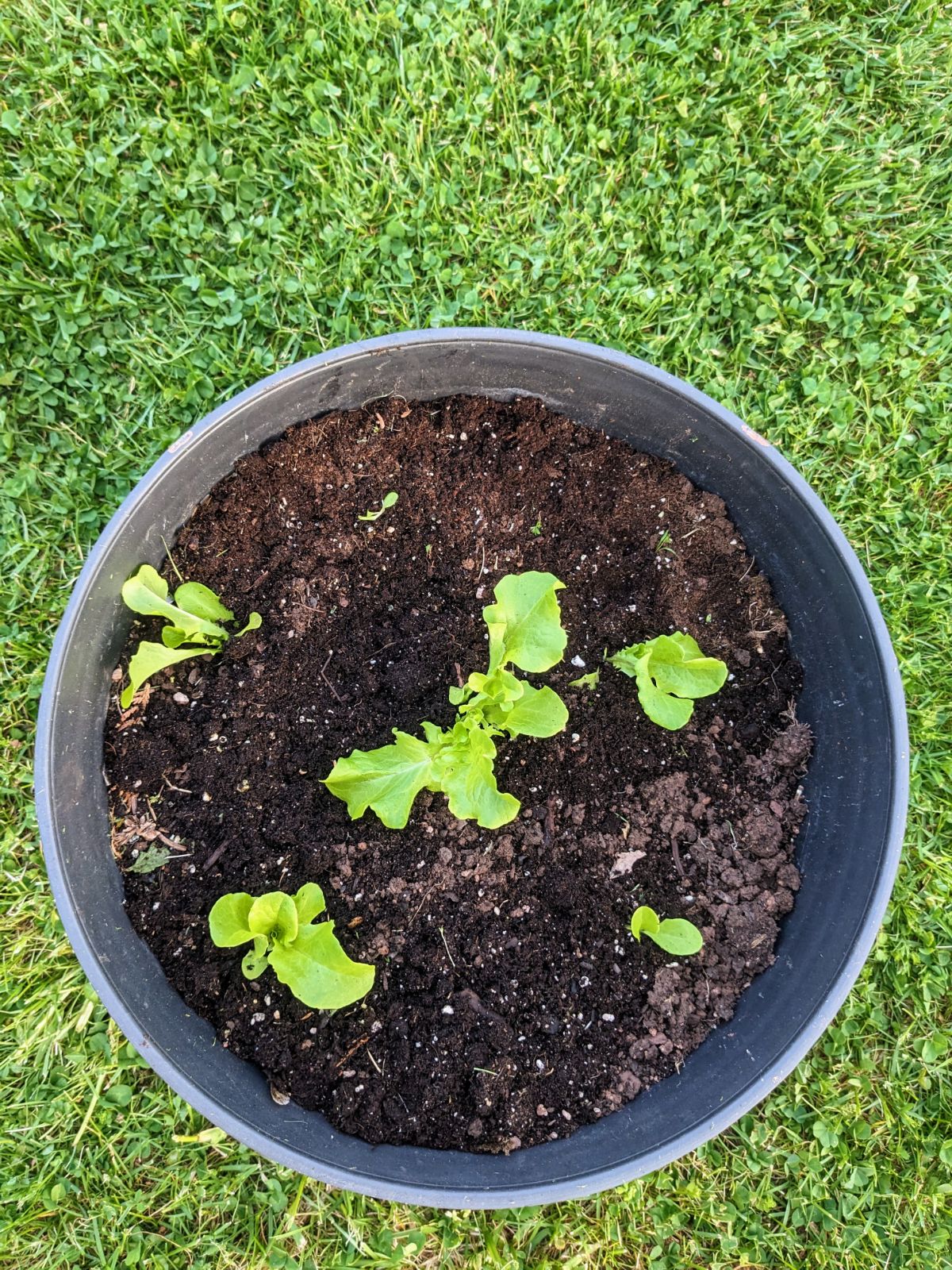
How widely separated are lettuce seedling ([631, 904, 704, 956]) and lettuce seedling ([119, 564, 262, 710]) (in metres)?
0.81

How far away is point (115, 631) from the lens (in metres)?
1.51

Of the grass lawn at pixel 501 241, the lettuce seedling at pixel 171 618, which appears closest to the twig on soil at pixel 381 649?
the lettuce seedling at pixel 171 618

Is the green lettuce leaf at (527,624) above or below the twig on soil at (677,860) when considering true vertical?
above

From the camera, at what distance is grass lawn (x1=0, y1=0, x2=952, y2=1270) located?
1.89 m

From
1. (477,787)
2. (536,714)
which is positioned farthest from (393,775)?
(536,714)

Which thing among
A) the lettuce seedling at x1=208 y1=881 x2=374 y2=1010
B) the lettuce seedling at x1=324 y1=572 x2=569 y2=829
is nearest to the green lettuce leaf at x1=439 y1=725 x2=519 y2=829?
the lettuce seedling at x1=324 y1=572 x2=569 y2=829

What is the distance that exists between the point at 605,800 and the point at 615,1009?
339 millimetres

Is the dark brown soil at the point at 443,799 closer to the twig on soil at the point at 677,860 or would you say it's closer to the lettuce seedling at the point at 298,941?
the twig on soil at the point at 677,860

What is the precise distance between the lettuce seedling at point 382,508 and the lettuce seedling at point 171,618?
0.27 metres

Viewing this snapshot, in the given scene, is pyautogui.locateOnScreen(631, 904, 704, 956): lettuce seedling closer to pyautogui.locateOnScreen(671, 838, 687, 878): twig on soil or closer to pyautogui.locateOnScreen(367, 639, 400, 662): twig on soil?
pyautogui.locateOnScreen(671, 838, 687, 878): twig on soil

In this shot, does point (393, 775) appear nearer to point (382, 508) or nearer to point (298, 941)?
point (298, 941)

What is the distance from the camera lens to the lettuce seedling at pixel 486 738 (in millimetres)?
1335

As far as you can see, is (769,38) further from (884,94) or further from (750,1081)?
(750,1081)

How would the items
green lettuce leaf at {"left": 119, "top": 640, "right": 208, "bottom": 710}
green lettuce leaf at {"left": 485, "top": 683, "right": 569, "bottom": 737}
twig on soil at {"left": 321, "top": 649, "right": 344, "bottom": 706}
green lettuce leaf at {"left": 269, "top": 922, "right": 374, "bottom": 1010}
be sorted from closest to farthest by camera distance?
green lettuce leaf at {"left": 269, "top": 922, "right": 374, "bottom": 1010}, green lettuce leaf at {"left": 485, "top": 683, "right": 569, "bottom": 737}, green lettuce leaf at {"left": 119, "top": 640, "right": 208, "bottom": 710}, twig on soil at {"left": 321, "top": 649, "right": 344, "bottom": 706}
